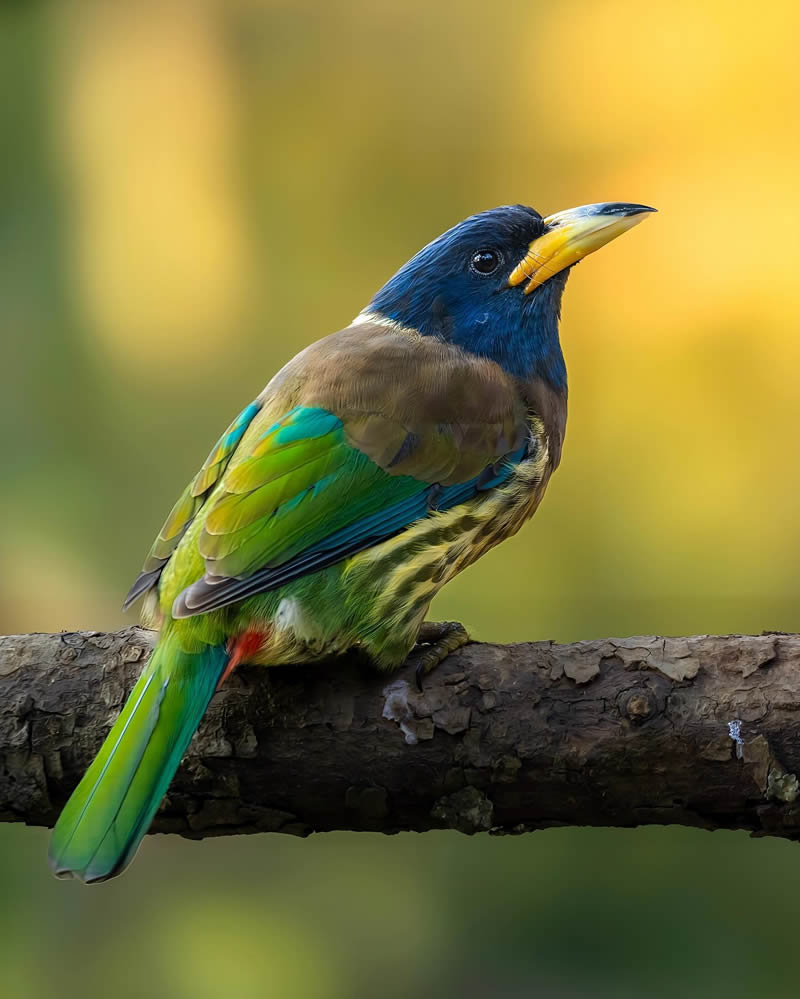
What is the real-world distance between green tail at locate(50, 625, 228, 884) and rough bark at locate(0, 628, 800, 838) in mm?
142

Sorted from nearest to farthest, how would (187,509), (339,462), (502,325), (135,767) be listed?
(135,767) → (339,462) → (187,509) → (502,325)

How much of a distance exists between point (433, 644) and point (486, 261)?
0.82 meters

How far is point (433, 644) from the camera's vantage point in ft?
6.77

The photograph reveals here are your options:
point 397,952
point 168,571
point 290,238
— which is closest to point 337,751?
point 168,571

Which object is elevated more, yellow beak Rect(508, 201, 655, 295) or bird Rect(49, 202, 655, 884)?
yellow beak Rect(508, 201, 655, 295)

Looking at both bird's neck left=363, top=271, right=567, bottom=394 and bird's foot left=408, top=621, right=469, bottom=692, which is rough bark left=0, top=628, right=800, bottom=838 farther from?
bird's neck left=363, top=271, right=567, bottom=394

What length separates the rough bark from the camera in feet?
6.06

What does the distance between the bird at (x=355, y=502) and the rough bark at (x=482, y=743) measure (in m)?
0.09

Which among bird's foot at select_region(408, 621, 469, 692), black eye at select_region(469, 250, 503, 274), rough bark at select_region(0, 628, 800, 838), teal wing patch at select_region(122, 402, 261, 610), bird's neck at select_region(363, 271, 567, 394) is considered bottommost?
rough bark at select_region(0, 628, 800, 838)

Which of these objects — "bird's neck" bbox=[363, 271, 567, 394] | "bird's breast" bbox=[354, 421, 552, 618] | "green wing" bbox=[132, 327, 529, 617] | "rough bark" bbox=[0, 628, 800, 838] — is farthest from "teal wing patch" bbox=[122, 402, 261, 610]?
"bird's neck" bbox=[363, 271, 567, 394]

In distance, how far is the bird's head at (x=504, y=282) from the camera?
7.77ft

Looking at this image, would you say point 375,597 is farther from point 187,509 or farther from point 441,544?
point 187,509

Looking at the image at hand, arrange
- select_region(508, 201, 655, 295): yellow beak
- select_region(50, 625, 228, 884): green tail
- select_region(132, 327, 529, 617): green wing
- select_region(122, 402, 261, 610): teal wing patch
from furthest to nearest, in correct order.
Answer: select_region(508, 201, 655, 295): yellow beak, select_region(122, 402, 261, 610): teal wing patch, select_region(132, 327, 529, 617): green wing, select_region(50, 625, 228, 884): green tail

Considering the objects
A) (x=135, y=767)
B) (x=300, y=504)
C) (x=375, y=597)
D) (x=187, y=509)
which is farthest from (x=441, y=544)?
(x=135, y=767)
